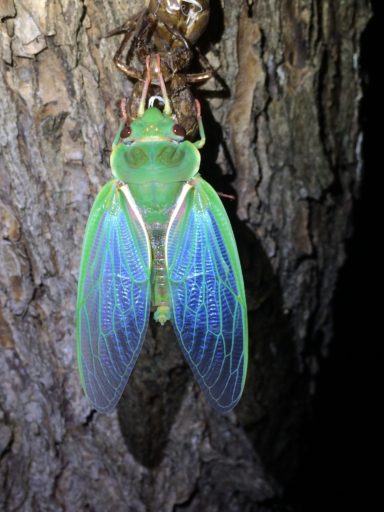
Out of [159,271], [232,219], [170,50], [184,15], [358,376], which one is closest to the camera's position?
[184,15]

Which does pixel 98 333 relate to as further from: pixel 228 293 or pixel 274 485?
pixel 274 485

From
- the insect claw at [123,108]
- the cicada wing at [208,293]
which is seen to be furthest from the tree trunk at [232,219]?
the cicada wing at [208,293]

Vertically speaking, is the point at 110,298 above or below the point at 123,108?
below

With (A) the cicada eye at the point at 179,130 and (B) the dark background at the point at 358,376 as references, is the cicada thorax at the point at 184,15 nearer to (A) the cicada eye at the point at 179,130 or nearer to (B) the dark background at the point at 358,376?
(A) the cicada eye at the point at 179,130

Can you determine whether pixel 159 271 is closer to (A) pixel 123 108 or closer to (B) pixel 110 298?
(B) pixel 110 298

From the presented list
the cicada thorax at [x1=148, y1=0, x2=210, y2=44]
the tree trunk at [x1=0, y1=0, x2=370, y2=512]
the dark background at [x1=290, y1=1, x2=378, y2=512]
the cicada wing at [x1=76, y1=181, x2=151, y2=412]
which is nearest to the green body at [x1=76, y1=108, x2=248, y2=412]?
the cicada wing at [x1=76, y1=181, x2=151, y2=412]

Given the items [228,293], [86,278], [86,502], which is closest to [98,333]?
[86,278]

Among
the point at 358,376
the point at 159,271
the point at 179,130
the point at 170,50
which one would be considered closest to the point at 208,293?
the point at 159,271
